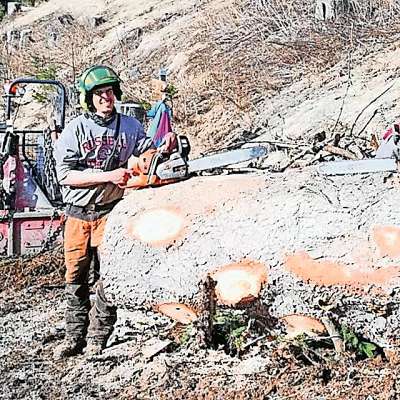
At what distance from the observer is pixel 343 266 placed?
159 inches

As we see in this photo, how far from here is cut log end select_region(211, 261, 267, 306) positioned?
4.22 meters

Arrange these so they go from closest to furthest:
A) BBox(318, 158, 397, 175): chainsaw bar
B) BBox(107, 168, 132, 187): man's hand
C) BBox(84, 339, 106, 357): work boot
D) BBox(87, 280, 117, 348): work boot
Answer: BBox(318, 158, 397, 175): chainsaw bar
BBox(107, 168, 132, 187): man's hand
BBox(87, 280, 117, 348): work boot
BBox(84, 339, 106, 357): work boot

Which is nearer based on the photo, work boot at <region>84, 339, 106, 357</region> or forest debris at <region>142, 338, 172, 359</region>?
forest debris at <region>142, 338, 172, 359</region>

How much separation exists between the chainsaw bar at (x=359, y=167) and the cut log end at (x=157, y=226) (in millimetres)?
879

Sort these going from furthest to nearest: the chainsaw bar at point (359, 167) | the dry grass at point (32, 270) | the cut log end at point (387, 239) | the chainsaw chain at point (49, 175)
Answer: the chainsaw chain at point (49, 175), the dry grass at point (32, 270), the chainsaw bar at point (359, 167), the cut log end at point (387, 239)

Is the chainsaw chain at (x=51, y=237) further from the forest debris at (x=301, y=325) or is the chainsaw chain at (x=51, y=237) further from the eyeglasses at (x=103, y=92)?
the forest debris at (x=301, y=325)

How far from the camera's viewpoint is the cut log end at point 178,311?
4477mm

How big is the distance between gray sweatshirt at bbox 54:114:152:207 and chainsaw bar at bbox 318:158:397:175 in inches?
52.6

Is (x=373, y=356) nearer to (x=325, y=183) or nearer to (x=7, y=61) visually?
(x=325, y=183)

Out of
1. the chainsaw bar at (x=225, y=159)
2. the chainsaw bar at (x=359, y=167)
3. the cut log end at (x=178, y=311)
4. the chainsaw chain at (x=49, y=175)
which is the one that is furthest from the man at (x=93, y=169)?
the chainsaw chain at (x=49, y=175)

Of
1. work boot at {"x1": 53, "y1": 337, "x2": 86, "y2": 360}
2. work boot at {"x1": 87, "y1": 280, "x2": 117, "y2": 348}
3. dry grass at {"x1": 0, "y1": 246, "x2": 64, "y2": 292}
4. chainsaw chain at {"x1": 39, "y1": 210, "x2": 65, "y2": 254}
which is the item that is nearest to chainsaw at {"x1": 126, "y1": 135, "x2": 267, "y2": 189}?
work boot at {"x1": 87, "y1": 280, "x2": 117, "y2": 348}

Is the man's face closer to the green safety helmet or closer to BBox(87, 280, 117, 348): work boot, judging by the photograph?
the green safety helmet

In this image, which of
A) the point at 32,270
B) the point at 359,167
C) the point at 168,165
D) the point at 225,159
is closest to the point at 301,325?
the point at 359,167

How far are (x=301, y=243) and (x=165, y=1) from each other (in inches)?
918
